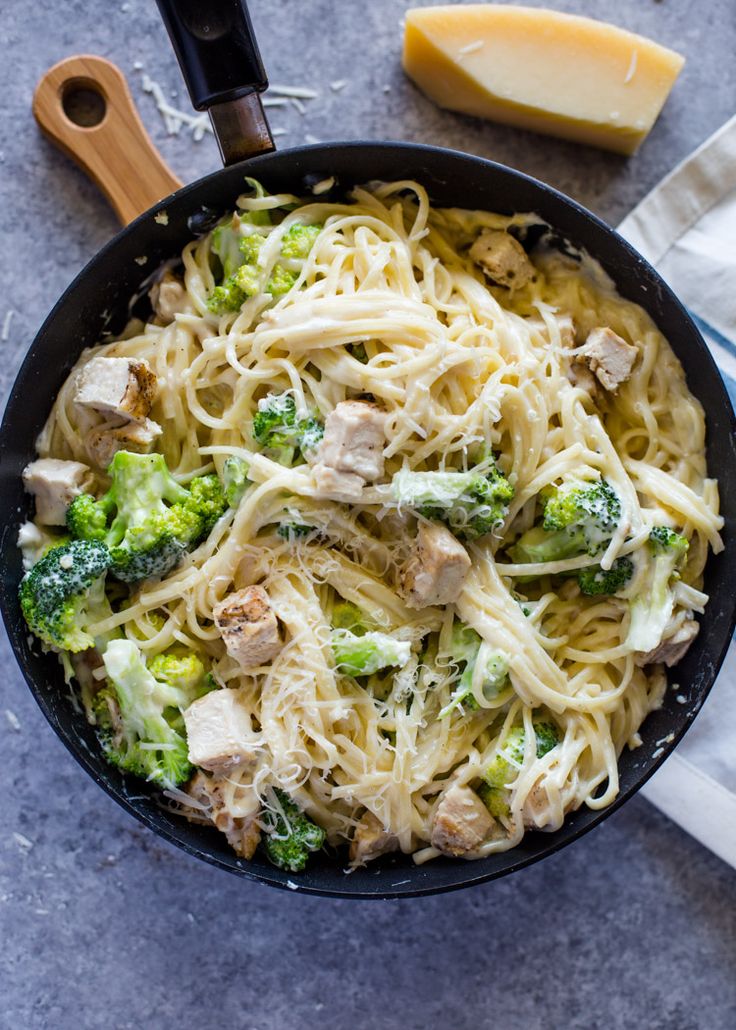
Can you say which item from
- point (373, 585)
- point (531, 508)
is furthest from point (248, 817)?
point (531, 508)

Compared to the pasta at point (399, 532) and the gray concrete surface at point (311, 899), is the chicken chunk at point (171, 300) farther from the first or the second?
the gray concrete surface at point (311, 899)

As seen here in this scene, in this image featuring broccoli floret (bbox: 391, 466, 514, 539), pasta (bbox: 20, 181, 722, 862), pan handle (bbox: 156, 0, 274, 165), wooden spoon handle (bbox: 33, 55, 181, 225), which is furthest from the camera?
wooden spoon handle (bbox: 33, 55, 181, 225)

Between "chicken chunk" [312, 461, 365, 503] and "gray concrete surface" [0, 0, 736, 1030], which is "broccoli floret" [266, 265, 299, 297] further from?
"gray concrete surface" [0, 0, 736, 1030]

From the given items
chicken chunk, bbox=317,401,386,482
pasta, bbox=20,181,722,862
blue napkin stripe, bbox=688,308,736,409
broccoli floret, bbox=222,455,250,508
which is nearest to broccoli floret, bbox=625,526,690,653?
pasta, bbox=20,181,722,862

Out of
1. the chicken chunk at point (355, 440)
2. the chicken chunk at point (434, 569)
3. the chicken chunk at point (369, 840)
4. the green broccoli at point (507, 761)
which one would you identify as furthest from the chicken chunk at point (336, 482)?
the chicken chunk at point (369, 840)

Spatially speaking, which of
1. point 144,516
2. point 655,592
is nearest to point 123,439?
point 144,516
